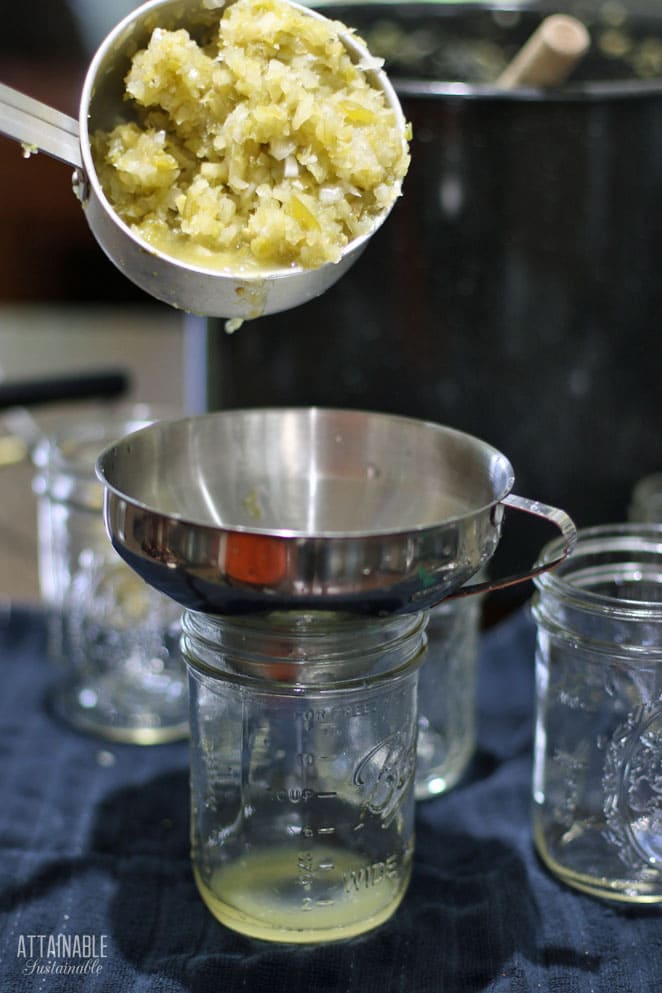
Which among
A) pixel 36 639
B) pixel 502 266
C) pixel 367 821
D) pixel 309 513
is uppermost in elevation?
pixel 502 266

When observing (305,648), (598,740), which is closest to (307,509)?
(305,648)

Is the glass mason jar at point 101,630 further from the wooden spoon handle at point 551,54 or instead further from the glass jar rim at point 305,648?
the wooden spoon handle at point 551,54

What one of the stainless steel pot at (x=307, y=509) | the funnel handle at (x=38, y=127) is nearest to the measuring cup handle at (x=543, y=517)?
the stainless steel pot at (x=307, y=509)

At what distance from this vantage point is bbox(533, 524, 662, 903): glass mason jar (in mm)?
790

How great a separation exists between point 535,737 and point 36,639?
0.55 metres

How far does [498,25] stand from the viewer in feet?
4.36

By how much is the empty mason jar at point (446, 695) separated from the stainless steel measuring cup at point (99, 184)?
32 centimetres

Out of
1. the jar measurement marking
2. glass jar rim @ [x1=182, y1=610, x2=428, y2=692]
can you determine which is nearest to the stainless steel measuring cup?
glass jar rim @ [x1=182, y1=610, x2=428, y2=692]

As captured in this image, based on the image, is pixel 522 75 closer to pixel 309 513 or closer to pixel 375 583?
pixel 309 513

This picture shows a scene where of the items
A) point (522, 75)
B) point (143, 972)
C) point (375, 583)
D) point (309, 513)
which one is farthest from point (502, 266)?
point (143, 972)

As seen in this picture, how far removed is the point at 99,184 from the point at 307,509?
0.92ft

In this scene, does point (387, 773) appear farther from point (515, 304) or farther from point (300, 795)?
point (515, 304)

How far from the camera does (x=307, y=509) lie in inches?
34.1

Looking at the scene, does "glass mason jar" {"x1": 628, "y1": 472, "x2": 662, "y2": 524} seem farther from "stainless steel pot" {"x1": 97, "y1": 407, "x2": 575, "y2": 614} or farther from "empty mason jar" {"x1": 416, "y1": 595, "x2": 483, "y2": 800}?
"stainless steel pot" {"x1": 97, "y1": 407, "x2": 575, "y2": 614}
